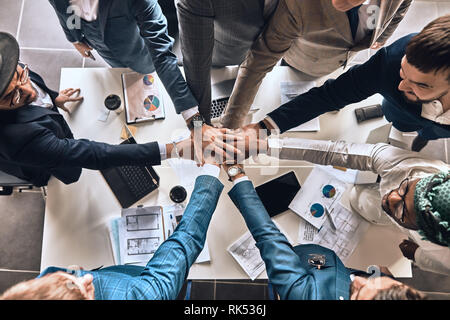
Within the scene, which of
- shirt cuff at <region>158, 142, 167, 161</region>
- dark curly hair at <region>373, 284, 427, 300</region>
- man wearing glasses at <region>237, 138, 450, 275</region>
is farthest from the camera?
shirt cuff at <region>158, 142, 167, 161</region>

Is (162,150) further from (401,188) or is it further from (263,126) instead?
(401,188)

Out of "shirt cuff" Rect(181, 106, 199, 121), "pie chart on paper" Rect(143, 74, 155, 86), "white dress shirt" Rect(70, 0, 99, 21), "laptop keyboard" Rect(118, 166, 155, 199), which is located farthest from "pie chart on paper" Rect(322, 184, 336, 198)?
"white dress shirt" Rect(70, 0, 99, 21)

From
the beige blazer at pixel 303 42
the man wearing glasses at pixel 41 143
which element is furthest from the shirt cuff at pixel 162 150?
the beige blazer at pixel 303 42

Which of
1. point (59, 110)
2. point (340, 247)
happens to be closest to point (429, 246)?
point (340, 247)

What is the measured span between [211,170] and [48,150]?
26.9 inches

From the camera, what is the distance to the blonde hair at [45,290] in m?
0.92

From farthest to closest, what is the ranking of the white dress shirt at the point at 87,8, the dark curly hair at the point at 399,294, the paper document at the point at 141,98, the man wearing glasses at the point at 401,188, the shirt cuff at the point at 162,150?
the paper document at the point at 141,98
the shirt cuff at the point at 162,150
the white dress shirt at the point at 87,8
the man wearing glasses at the point at 401,188
the dark curly hair at the point at 399,294

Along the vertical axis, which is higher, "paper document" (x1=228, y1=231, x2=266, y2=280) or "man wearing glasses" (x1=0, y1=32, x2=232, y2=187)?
"man wearing glasses" (x1=0, y1=32, x2=232, y2=187)

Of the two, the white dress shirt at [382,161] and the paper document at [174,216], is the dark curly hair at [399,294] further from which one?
the paper document at [174,216]

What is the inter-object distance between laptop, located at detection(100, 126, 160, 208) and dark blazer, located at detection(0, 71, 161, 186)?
3.4 inches

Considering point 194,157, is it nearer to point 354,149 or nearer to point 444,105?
point 354,149

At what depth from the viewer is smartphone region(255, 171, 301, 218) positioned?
5.15ft

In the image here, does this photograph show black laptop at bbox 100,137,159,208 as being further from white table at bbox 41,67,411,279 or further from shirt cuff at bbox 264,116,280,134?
shirt cuff at bbox 264,116,280,134

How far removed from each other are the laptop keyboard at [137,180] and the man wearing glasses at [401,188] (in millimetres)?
507
